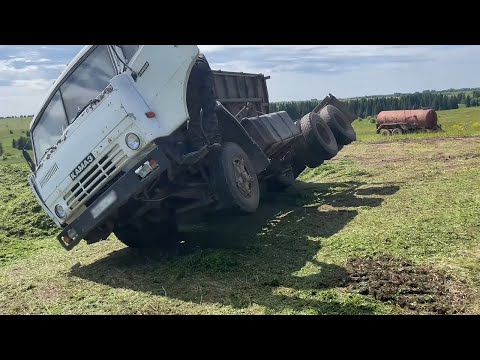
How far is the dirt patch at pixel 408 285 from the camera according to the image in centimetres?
471

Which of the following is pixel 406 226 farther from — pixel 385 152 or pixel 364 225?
pixel 385 152

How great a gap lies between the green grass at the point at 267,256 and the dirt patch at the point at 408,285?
0.13m

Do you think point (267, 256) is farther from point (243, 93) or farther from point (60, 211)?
point (243, 93)

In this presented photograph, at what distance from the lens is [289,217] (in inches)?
369

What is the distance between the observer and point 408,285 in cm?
524

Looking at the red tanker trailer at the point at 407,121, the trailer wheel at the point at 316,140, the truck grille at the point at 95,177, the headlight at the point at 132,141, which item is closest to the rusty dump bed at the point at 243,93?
the trailer wheel at the point at 316,140

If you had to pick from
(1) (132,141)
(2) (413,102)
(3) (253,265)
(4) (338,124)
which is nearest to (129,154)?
(1) (132,141)

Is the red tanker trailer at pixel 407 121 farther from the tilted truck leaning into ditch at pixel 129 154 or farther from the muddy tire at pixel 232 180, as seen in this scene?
the muddy tire at pixel 232 180

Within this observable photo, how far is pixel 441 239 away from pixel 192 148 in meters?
3.57

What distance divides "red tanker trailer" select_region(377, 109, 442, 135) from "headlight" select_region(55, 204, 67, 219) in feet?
90.0

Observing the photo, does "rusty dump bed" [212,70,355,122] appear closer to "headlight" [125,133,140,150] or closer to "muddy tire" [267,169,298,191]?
"muddy tire" [267,169,298,191]
